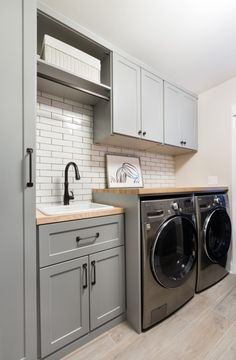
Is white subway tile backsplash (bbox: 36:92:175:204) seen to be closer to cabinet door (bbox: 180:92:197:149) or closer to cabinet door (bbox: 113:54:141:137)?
cabinet door (bbox: 113:54:141:137)

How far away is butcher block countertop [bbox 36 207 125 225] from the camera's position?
1131 millimetres

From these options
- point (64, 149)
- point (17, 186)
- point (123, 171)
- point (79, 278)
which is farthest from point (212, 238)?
point (17, 186)

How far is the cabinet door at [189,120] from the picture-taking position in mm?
2475

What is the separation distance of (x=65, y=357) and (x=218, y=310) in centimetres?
127

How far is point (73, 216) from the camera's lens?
124 centimetres

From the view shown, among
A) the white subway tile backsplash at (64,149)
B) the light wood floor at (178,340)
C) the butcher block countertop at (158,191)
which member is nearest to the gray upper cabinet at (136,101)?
the white subway tile backsplash at (64,149)

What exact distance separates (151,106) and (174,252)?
1.46 m

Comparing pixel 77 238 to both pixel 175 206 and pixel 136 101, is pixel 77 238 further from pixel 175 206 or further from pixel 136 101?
pixel 136 101

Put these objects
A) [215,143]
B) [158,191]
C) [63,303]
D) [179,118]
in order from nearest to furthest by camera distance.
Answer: [63,303], [158,191], [179,118], [215,143]

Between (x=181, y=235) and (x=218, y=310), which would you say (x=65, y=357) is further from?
(x=218, y=310)

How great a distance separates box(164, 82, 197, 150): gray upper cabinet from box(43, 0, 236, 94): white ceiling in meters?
0.24

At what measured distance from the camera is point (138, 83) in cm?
195

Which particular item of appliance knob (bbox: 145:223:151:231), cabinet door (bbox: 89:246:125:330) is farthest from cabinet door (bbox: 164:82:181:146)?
cabinet door (bbox: 89:246:125:330)

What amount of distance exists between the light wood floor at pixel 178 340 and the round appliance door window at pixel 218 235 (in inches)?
19.2
